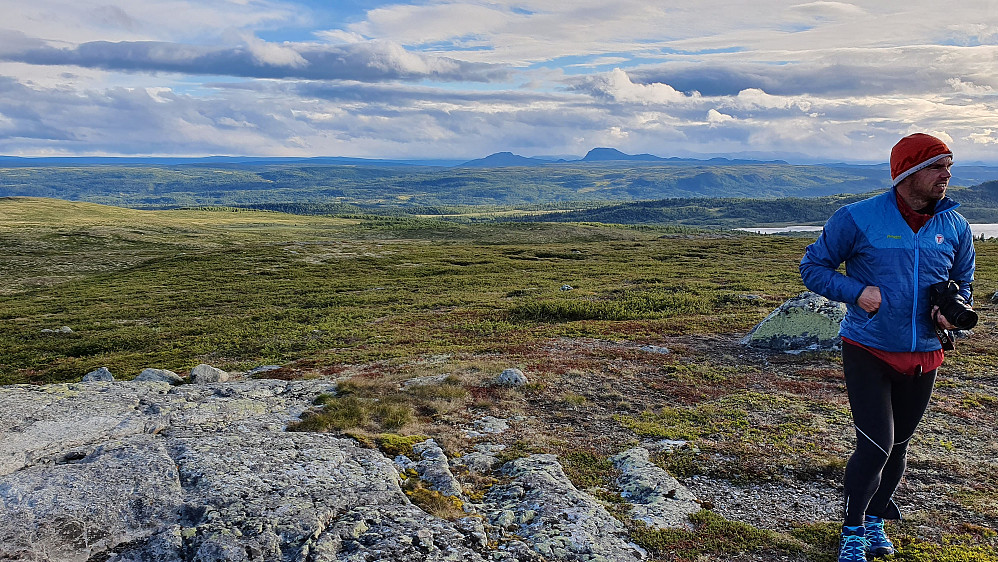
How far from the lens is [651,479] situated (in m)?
9.63

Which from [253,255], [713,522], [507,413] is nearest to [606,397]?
[507,413]

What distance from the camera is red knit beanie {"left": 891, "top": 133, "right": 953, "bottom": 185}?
6.13 meters

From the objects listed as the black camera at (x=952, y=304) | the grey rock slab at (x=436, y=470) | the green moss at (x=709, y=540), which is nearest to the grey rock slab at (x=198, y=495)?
the grey rock slab at (x=436, y=470)

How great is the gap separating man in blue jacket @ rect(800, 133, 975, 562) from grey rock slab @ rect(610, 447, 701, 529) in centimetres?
246

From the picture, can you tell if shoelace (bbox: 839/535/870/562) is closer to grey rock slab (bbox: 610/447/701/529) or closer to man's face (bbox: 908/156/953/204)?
grey rock slab (bbox: 610/447/701/529)

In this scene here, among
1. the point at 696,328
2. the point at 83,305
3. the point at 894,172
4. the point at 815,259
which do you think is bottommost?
the point at 83,305

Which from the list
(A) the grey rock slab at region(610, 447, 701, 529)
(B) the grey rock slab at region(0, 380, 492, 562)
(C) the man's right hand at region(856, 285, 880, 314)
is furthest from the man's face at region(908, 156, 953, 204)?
(B) the grey rock slab at region(0, 380, 492, 562)

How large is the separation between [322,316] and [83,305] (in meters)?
21.7

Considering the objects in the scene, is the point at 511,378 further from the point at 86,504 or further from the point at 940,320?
the point at 940,320

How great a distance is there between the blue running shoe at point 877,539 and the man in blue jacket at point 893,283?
2.24 ft

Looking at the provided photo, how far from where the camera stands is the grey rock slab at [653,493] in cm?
845

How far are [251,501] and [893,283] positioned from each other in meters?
8.20

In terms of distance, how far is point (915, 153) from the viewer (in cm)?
624

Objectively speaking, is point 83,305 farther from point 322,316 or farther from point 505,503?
point 505,503
